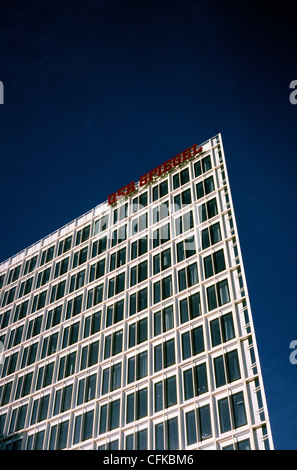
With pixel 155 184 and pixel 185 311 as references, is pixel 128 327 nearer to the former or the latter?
pixel 185 311

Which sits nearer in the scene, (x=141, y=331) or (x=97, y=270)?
(x=141, y=331)

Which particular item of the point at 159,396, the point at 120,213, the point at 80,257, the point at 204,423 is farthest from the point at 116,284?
the point at 204,423

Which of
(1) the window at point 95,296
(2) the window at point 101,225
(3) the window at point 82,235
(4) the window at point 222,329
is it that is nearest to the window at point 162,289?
(4) the window at point 222,329

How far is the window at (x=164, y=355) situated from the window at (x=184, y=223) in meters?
13.1

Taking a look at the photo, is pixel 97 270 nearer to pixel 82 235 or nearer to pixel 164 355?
pixel 82 235

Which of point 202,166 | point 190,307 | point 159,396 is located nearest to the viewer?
point 159,396

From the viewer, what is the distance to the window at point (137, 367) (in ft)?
157

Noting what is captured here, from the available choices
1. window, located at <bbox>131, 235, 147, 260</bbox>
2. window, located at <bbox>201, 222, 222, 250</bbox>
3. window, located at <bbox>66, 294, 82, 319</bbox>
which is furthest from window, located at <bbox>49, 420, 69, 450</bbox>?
window, located at <bbox>201, 222, 222, 250</bbox>

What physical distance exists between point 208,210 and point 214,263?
296 inches

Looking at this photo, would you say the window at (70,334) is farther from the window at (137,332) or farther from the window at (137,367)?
the window at (137,367)

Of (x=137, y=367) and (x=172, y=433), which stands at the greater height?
(x=137, y=367)

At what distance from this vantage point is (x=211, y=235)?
53.0 meters

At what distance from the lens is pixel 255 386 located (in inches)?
1597
